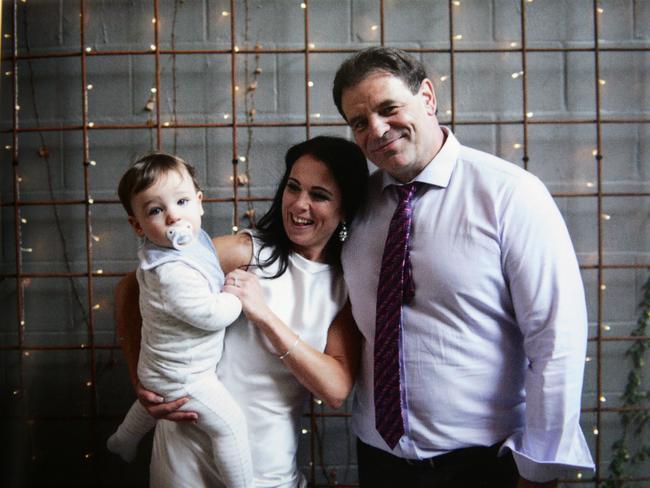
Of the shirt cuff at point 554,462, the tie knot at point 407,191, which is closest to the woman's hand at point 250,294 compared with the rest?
the tie knot at point 407,191

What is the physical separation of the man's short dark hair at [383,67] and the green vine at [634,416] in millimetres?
1336

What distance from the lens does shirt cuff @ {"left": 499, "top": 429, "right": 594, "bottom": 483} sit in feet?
4.01

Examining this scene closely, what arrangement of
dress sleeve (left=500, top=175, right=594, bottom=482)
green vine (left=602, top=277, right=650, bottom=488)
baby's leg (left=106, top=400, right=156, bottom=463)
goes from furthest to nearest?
1. green vine (left=602, top=277, right=650, bottom=488)
2. baby's leg (left=106, top=400, right=156, bottom=463)
3. dress sleeve (left=500, top=175, right=594, bottom=482)

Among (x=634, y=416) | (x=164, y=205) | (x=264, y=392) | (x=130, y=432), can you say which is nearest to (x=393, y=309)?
(x=264, y=392)

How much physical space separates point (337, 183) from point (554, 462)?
0.82 meters

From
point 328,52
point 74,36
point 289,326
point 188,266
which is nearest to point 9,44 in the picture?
point 74,36

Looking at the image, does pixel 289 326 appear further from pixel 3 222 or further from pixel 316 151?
pixel 3 222

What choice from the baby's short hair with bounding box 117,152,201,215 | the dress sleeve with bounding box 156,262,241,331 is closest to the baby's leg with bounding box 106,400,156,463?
the dress sleeve with bounding box 156,262,241,331

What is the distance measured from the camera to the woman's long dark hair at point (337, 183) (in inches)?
56.5

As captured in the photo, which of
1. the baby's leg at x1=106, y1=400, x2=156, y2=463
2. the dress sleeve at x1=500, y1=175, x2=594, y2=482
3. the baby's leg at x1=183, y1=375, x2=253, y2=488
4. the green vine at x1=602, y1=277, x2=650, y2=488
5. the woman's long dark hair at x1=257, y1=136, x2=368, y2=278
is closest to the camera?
the dress sleeve at x1=500, y1=175, x2=594, y2=482

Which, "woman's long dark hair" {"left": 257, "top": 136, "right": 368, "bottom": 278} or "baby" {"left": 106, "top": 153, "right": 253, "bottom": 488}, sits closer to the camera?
"baby" {"left": 106, "top": 153, "right": 253, "bottom": 488}

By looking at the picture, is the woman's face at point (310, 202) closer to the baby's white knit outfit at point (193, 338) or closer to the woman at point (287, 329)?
the woman at point (287, 329)

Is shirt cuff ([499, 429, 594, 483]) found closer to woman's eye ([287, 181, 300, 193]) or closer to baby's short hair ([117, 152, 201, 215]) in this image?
woman's eye ([287, 181, 300, 193])

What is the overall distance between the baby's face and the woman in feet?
0.68
